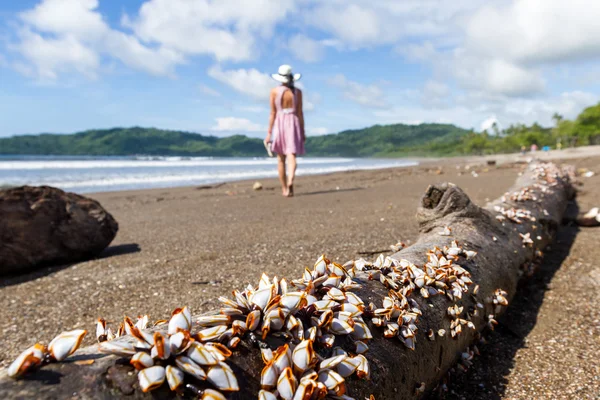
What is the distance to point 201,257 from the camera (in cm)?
412

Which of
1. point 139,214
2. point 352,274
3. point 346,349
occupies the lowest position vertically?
point 139,214

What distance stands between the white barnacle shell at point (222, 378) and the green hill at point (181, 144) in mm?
118969

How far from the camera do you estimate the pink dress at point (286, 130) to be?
8656mm

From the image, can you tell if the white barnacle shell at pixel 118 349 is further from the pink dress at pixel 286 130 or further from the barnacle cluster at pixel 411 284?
the pink dress at pixel 286 130

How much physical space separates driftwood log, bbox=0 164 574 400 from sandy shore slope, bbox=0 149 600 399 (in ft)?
0.82

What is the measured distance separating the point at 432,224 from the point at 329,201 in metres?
4.83

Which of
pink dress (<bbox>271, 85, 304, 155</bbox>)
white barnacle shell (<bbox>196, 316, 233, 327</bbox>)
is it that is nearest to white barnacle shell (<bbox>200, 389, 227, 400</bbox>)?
white barnacle shell (<bbox>196, 316, 233, 327</bbox>)

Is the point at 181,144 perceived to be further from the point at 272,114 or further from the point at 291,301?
the point at 291,301

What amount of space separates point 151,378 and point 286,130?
7966mm

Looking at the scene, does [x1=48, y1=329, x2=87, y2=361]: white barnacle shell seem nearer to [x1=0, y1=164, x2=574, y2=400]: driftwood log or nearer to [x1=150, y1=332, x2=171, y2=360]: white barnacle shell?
[x1=0, y1=164, x2=574, y2=400]: driftwood log

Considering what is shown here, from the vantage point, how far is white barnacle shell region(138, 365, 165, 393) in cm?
95

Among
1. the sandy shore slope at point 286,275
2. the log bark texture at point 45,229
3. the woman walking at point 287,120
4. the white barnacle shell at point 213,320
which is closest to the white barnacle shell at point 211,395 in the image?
the white barnacle shell at point 213,320

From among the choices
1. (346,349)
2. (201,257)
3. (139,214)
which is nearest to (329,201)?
(139,214)

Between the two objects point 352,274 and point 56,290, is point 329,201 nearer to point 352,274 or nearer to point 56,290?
point 56,290
